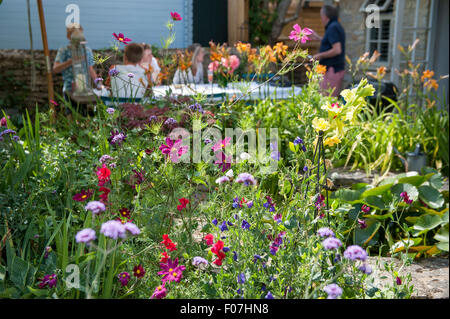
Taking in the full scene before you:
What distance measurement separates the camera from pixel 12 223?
1667mm

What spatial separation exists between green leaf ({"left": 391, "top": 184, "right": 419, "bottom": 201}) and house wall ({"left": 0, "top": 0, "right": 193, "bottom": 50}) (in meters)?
1.38

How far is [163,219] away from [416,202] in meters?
1.27

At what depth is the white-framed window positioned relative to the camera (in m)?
7.39

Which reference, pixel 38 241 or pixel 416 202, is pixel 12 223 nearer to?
pixel 38 241

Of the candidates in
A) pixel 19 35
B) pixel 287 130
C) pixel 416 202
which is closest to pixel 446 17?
pixel 287 130

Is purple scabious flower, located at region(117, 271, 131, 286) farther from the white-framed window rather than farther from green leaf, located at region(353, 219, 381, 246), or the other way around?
Result: the white-framed window

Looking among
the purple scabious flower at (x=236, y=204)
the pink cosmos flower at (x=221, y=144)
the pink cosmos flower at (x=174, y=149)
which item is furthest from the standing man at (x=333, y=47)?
the purple scabious flower at (x=236, y=204)

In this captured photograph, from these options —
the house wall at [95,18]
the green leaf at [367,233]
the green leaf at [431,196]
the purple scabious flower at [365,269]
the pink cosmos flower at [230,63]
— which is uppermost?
A: the house wall at [95,18]

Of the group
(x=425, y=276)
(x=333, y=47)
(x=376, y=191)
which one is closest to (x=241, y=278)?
(x=425, y=276)

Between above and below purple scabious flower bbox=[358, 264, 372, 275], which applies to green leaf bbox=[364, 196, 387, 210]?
below

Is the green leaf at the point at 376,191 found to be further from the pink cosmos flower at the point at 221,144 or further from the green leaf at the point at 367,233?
the pink cosmos flower at the point at 221,144

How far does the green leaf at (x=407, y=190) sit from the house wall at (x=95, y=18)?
54.1 inches

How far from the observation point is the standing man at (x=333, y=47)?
4262 mm

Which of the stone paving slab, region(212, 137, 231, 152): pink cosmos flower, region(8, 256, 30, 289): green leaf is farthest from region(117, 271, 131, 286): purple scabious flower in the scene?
the stone paving slab
